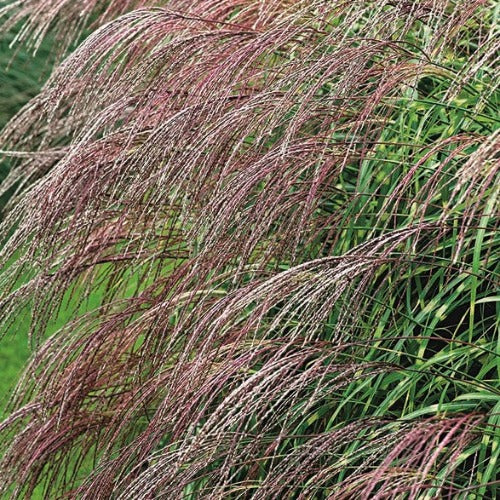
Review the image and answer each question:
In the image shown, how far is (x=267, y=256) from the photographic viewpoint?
2.09 m

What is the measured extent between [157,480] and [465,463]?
66cm

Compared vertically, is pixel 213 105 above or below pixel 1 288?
above

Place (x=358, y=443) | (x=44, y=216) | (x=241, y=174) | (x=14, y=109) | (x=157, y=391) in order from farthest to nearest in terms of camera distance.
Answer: (x=14, y=109) < (x=157, y=391) < (x=44, y=216) < (x=358, y=443) < (x=241, y=174)

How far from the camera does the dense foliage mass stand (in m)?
1.83

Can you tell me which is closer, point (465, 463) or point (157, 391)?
point (465, 463)

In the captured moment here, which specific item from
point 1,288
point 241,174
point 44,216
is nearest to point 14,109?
point 1,288

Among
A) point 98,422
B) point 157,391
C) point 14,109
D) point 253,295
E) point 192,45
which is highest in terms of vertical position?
point 192,45

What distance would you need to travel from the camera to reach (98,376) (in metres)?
2.41

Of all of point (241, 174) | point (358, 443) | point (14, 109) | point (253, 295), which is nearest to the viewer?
point (253, 295)

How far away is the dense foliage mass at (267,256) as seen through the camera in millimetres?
1833

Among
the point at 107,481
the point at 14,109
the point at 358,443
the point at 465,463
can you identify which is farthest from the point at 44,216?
the point at 14,109

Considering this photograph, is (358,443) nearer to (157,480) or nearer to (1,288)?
(157,480)

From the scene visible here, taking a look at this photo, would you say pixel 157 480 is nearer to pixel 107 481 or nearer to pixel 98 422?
pixel 107 481

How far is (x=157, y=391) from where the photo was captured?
7.72 feet
